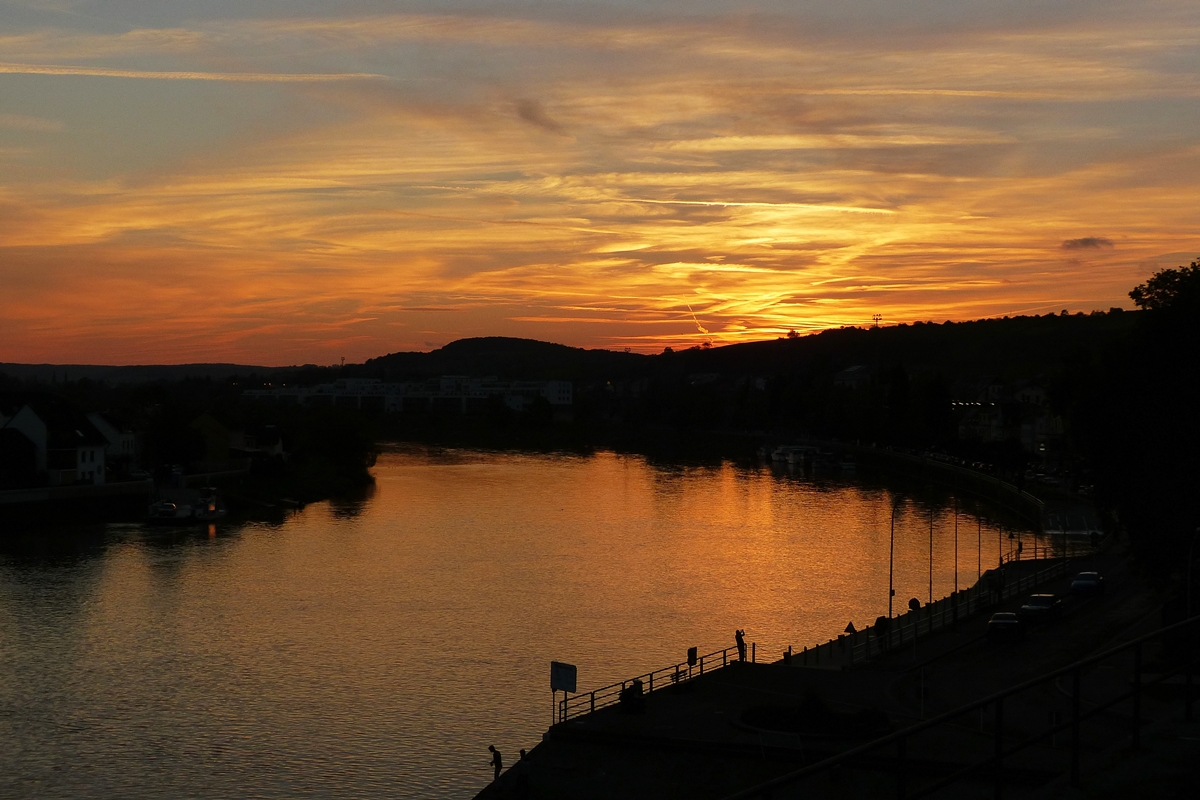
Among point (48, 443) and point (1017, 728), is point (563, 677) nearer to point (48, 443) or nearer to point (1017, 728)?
point (1017, 728)

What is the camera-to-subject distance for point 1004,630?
3312 cm

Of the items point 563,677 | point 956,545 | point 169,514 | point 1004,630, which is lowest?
point 956,545

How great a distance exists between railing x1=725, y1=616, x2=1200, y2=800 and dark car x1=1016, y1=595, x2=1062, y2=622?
33.2ft

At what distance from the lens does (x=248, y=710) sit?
28812 millimetres

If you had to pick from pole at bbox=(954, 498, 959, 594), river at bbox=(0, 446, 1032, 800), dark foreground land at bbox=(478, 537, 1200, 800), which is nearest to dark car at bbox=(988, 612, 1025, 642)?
dark foreground land at bbox=(478, 537, 1200, 800)

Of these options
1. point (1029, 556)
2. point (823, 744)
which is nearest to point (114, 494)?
point (1029, 556)

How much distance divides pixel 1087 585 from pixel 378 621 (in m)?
23.7

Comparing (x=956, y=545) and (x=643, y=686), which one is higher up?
(x=956, y=545)

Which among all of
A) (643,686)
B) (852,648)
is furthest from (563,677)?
(852,648)

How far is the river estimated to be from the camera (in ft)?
84.2

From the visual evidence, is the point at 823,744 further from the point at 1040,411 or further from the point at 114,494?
the point at 1040,411

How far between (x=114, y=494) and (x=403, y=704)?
43627 millimetres

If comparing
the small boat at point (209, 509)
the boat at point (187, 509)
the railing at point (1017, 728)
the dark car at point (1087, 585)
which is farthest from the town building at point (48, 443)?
the railing at point (1017, 728)

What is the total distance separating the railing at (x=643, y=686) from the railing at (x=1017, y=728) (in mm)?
6265
